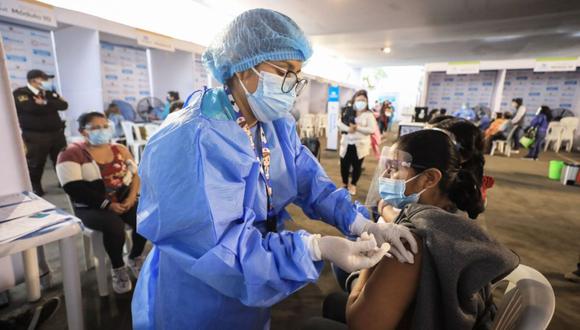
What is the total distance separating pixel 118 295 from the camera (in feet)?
6.13

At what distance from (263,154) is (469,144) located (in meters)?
0.93

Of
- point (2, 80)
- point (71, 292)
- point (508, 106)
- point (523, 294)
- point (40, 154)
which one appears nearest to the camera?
point (523, 294)

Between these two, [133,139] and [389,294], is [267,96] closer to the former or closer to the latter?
[389,294]

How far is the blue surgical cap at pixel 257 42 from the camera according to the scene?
0.85 metres

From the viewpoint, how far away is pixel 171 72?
6.11m

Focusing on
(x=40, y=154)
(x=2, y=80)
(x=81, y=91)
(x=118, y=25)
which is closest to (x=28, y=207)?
(x=2, y=80)

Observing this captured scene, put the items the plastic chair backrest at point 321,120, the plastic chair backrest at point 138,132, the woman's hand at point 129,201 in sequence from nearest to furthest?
the woman's hand at point 129,201 < the plastic chair backrest at point 138,132 < the plastic chair backrest at point 321,120

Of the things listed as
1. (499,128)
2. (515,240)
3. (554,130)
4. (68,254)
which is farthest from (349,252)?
(554,130)

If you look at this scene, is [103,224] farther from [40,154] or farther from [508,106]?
[508,106]

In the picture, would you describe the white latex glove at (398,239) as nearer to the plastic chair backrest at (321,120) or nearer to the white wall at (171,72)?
the white wall at (171,72)

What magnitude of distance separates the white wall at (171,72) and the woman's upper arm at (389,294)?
19.8ft

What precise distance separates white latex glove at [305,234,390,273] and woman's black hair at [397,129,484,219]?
46 cm

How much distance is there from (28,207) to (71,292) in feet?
1.55

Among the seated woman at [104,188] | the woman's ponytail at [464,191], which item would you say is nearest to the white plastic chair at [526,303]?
the woman's ponytail at [464,191]
